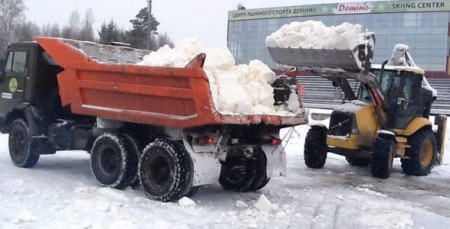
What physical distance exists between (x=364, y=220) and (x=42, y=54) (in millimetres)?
6079

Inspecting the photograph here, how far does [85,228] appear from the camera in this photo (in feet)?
22.5

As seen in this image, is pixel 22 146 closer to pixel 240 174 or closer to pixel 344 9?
pixel 240 174

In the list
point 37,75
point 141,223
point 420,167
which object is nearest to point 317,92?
point 420,167

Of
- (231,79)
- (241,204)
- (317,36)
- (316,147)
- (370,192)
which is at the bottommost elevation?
(370,192)

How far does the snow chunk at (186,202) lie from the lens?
8312mm

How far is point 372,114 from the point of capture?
42.7ft

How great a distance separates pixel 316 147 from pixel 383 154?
1.67m

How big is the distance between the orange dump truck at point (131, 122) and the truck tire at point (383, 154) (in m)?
3.20

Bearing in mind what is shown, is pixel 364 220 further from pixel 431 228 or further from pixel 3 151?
pixel 3 151

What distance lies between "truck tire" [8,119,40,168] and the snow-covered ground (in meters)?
0.18

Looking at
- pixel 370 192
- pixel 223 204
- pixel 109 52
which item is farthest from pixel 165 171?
pixel 370 192

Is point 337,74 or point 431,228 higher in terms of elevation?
point 337,74

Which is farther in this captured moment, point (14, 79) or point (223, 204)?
point (14, 79)

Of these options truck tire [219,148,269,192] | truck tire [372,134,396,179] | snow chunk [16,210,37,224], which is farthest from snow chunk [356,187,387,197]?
snow chunk [16,210,37,224]
